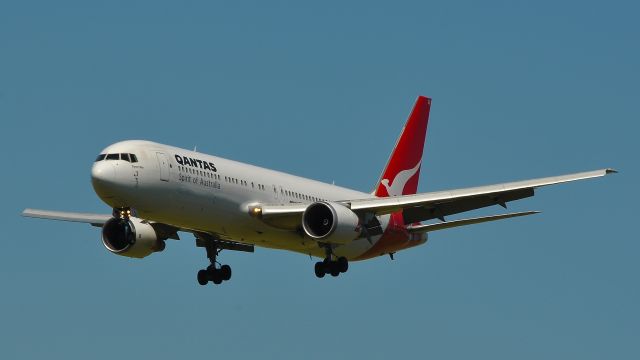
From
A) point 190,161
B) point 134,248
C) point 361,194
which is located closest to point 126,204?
point 190,161

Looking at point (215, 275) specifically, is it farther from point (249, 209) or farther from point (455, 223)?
point (455, 223)

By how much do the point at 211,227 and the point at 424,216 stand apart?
30.8 ft

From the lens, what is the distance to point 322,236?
45.9m

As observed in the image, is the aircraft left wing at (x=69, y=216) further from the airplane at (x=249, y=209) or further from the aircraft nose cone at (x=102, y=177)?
the aircraft nose cone at (x=102, y=177)

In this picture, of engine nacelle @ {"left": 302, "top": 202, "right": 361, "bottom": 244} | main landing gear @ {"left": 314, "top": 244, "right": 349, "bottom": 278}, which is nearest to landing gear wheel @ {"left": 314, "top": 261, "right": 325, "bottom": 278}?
main landing gear @ {"left": 314, "top": 244, "right": 349, "bottom": 278}

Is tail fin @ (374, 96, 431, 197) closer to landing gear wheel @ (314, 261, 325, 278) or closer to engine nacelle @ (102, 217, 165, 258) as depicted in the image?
landing gear wheel @ (314, 261, 325, 278)

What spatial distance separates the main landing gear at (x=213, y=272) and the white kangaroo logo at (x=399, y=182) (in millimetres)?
8796

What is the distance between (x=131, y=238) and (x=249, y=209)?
14.0 feet

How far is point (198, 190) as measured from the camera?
43.8 m

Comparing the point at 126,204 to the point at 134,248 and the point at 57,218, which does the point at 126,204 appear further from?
the point at 57,218

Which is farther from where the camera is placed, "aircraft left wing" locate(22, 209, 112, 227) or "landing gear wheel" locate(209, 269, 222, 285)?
"aircraft left wing" locate(22, 209, 112, 227)

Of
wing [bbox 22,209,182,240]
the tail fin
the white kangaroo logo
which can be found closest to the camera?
wing [bbox 22,209,182,240]

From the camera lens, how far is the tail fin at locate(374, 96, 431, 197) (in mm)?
55531

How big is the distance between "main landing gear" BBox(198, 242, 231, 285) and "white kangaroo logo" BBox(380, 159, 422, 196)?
880cm
